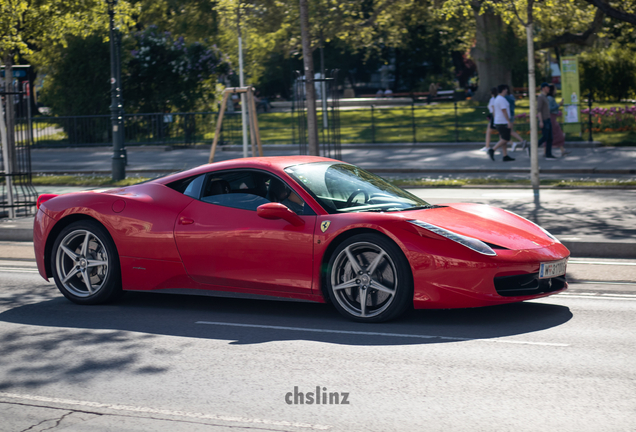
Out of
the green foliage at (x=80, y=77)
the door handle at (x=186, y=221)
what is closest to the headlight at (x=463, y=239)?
the door handle at (x=186, y=221)

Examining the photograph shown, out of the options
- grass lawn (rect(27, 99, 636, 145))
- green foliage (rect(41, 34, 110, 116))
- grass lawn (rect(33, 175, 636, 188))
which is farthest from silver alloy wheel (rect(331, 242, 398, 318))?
green foliage (rect(41, 34, 110, 116))

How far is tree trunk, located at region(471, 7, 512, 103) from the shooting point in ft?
105

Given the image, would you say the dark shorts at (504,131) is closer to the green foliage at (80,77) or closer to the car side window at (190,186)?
the car side window at (190,186)

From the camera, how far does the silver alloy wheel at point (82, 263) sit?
7.39 metres

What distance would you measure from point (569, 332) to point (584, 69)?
35.1 meters

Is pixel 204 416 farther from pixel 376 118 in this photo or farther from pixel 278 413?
pixel 376 118

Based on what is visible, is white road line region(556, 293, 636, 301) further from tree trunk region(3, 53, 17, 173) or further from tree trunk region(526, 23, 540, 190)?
tree trunk region(3, 53, 17, 173)

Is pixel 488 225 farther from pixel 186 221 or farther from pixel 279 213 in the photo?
pixel 186 221

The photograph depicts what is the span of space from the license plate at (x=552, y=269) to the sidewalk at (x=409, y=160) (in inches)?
495

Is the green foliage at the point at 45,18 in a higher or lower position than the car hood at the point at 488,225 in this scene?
higher

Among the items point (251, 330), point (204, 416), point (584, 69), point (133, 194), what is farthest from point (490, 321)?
point (584, 69)

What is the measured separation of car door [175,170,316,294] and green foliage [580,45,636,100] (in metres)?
34.2

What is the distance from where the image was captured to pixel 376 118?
3375 centimetres

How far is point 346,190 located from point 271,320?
49.5 inches
